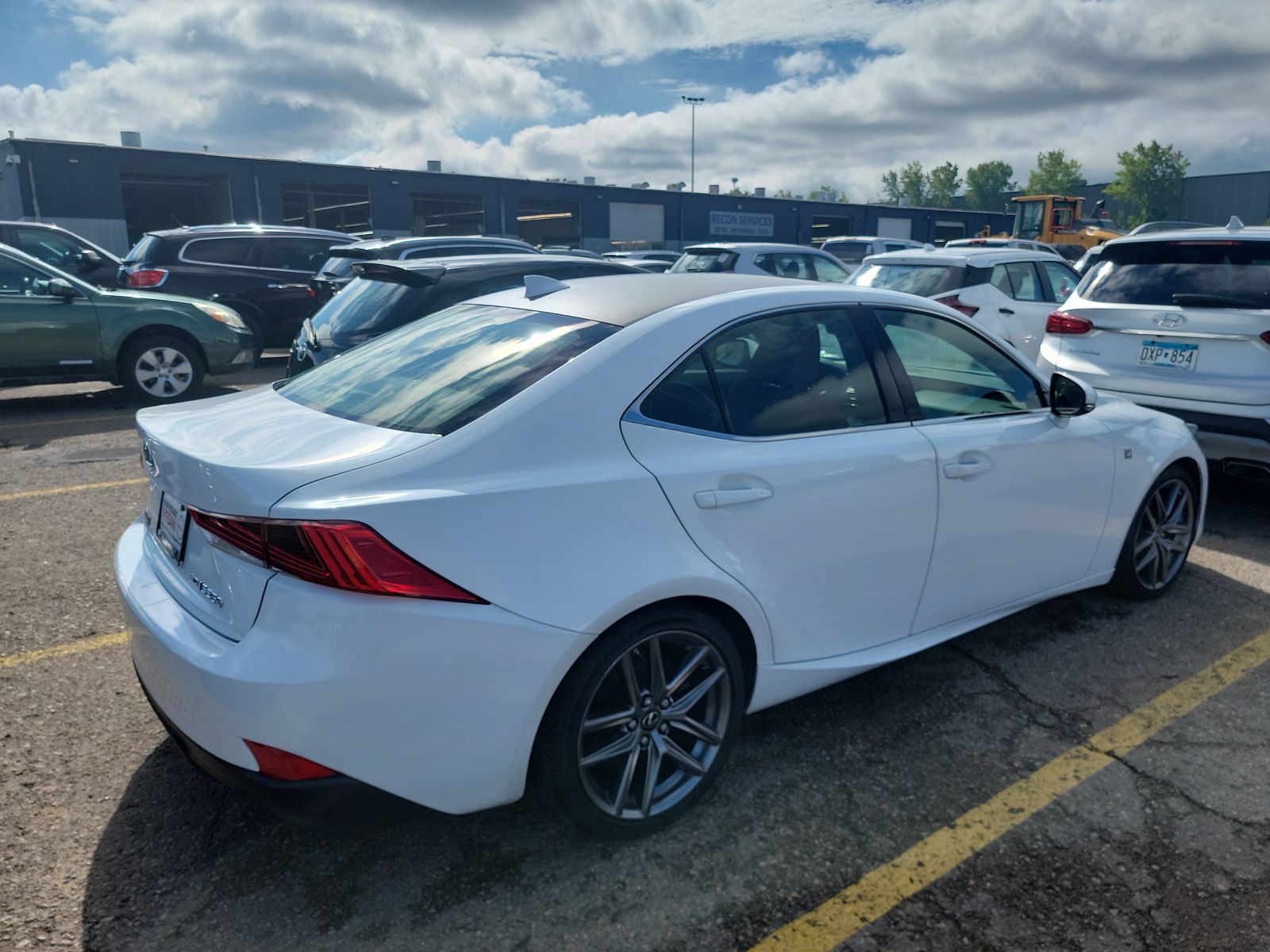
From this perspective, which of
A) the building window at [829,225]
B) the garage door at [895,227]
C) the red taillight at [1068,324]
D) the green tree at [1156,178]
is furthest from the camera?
the green tree at [1156,178]

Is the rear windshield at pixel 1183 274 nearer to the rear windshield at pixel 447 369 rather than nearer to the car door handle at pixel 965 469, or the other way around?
the car door handle at pixel 965 469

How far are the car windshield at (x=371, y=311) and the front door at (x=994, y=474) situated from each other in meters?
3.92

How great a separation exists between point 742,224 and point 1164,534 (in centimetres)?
4578

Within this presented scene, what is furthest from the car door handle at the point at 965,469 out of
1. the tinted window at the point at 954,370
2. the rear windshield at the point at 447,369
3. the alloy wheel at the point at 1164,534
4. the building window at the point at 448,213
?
the building window at the point at 448,213

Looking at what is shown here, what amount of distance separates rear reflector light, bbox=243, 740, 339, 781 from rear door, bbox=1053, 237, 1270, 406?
5.28 m

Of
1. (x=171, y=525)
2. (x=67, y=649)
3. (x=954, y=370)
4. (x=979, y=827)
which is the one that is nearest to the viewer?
(x=171, y=525)

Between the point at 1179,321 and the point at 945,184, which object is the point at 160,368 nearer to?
the point at 1179,321

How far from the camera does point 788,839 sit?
2693 millimetres

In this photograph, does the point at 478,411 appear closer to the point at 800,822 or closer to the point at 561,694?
the point at 561,694

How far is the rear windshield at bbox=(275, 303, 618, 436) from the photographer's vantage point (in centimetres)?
261

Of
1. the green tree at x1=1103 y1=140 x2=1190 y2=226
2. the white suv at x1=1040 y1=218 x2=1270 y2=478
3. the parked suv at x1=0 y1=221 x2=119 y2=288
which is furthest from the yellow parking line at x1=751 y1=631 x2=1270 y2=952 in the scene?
the green tree at x1=1103 y1=140 x2=1190 y2=226

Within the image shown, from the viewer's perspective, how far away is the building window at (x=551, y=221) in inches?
1663

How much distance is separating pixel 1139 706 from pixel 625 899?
2191mm

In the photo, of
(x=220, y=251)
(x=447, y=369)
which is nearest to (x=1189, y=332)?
(x=447, y=369)
